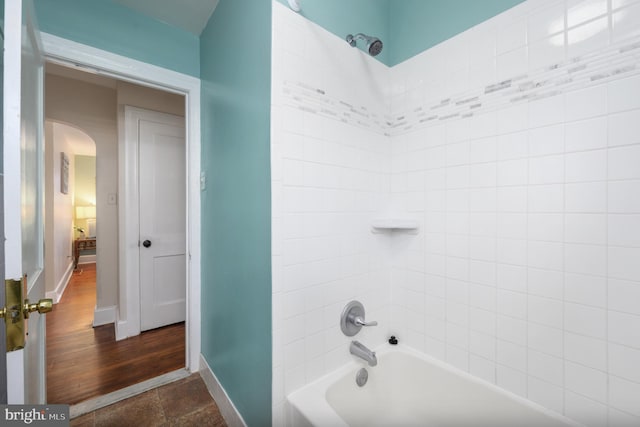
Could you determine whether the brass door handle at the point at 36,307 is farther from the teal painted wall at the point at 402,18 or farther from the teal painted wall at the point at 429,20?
the teal painted wall at the point at 429,20

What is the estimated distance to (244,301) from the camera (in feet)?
4.14

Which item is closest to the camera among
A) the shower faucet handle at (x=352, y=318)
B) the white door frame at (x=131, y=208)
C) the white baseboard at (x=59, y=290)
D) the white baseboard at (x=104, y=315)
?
the shower faucet handle at (x=352, y=318)

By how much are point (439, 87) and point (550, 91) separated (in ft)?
1.54

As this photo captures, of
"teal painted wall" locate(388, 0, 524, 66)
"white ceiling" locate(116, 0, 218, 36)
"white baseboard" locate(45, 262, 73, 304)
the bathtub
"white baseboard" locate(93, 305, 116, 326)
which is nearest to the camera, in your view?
the bathtub

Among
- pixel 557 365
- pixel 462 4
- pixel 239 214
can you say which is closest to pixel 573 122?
pixel 462 4

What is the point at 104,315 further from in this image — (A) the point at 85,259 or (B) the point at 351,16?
(A) the point at 85,259

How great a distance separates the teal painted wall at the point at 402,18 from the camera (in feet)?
3.87

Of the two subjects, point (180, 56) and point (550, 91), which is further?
point (180, 56)

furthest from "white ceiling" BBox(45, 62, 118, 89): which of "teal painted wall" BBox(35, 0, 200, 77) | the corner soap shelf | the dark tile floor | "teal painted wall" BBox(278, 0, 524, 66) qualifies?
the corner soap shelf

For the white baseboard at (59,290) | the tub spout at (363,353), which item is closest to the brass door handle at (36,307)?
the tub spout at (363,353)

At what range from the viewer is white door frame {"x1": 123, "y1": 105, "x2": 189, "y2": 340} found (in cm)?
233

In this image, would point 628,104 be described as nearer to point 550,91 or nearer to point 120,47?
point 550,91
